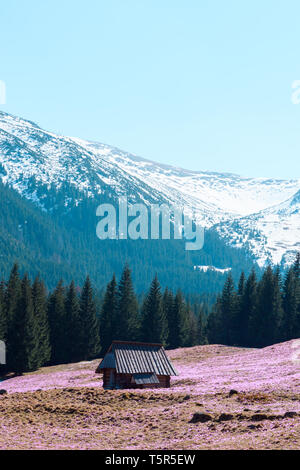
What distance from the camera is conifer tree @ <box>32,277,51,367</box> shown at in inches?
3307

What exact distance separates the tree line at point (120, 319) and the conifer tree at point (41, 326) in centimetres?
15

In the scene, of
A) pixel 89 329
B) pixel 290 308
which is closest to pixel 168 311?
pixel 89 329

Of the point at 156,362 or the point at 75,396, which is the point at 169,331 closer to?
the point at 156,362

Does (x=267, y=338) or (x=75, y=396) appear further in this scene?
(x=267, y=338)

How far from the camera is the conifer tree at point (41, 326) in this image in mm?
84000

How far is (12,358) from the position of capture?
260ft

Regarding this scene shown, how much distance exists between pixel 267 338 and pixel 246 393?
6198cm

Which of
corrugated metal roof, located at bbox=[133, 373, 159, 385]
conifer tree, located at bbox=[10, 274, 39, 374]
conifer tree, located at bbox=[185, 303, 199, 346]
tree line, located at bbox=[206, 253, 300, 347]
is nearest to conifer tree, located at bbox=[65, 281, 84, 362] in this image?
conifer tree, located at bbox=[10, 274, 39, 374]

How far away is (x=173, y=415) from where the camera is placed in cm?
3634

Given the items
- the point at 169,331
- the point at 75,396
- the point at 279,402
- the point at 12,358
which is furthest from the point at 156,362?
the point at 169,331

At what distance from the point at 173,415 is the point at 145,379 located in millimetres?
16818

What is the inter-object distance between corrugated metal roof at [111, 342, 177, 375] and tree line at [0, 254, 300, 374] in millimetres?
29103

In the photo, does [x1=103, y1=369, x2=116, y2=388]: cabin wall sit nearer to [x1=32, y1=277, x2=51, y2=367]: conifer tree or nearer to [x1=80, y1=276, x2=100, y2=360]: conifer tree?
[x1=32, y1=277, x2=51, y2=367]: conifer tree
